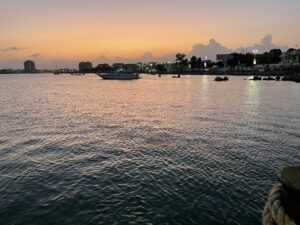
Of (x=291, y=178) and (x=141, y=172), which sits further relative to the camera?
(x=141, y=172)

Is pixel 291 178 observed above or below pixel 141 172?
above

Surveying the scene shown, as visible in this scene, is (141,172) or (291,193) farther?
(141,172)

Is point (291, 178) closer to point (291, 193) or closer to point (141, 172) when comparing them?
point (291, 193)

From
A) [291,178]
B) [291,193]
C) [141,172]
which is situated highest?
[291,178]

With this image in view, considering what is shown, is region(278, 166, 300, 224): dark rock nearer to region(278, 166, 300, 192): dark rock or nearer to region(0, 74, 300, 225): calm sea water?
region(278, 166, 300, 192): dark rock

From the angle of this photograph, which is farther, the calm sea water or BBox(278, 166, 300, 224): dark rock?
the calm sea water

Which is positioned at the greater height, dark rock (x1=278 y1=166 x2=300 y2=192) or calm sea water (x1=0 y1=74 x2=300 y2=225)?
dark rock (x1=278 y1=166 x2=300 y2=192)

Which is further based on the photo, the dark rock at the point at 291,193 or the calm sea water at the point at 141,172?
the calm sea water at the point at 141,172

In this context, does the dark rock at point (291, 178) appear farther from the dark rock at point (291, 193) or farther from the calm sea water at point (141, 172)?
the calm sea water at point (141, 172)

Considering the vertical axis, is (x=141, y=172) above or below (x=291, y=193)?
below

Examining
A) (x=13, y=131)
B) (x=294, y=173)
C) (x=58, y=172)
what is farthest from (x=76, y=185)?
(x=13, y=131)

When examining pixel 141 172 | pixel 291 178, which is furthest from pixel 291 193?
pixel 141 172

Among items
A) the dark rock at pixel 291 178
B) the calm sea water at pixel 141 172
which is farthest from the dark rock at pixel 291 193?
the calm sea water at pixel 141 172

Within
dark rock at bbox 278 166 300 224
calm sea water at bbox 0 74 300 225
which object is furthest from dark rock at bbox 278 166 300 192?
calm sea water at bbox 0 74 300 225
